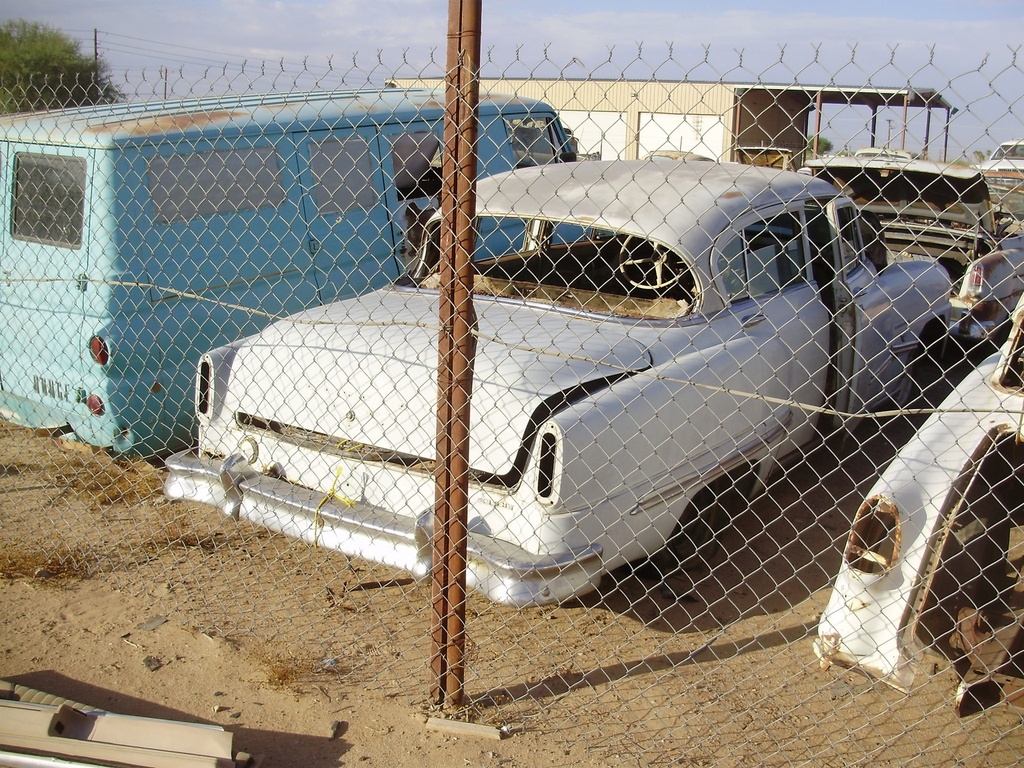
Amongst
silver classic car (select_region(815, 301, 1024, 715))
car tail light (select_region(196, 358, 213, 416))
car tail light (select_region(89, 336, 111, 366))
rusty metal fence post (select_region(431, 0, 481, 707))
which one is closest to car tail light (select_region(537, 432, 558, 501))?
rusty metal fence post (select_region(431, 0, 481, 707))

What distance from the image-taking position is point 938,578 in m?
3.07

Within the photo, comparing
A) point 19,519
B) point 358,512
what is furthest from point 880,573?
point 19,519

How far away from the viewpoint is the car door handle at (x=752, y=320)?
432cm

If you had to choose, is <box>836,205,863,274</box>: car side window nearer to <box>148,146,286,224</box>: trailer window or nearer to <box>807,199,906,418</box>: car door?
<box>807,199,906,418</box>: car door

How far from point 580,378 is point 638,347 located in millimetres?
450

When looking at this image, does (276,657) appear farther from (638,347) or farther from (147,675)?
(638,347)

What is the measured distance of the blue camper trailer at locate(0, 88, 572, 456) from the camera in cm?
532

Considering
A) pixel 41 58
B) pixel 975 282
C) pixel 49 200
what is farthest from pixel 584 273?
pixel 41 58

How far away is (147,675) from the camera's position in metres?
3.52

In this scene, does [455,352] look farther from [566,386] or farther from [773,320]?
[773,320]

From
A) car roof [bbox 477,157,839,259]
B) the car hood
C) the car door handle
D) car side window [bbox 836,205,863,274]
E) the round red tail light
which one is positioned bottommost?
the round red tail light

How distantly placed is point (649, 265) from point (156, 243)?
2874 mm

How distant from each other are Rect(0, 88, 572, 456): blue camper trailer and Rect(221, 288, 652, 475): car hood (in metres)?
0.95

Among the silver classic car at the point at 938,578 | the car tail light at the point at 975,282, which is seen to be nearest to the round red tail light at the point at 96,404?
the silver classic car at the point at 938,578
